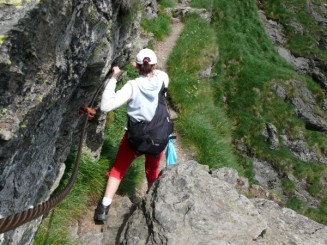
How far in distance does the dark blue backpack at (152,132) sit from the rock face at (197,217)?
53 cm

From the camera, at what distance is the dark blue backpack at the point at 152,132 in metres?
6.27

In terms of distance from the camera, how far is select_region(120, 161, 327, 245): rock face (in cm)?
556

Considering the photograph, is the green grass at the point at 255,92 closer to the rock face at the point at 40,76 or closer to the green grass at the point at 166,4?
the green grass at the point at 166,4

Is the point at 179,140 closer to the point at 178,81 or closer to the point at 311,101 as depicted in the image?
the point at 178,81

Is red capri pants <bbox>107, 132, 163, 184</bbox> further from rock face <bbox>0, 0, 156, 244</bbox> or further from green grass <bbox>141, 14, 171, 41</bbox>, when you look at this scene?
green grass <bbox>141, 14, 171, 41</bbox>

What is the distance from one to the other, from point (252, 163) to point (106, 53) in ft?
43.7

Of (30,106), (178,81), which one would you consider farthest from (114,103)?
(178,81)

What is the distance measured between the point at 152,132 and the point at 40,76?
2.99 m

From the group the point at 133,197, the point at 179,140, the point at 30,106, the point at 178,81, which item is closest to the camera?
the point at 30,106

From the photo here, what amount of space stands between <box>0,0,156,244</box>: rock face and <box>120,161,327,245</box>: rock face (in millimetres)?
1419

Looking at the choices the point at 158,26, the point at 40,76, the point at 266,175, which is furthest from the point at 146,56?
the point at 266,175

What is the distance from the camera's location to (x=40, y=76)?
3467 mm

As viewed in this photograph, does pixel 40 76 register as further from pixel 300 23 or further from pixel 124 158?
pixel 300 23

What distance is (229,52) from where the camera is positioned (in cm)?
2048
